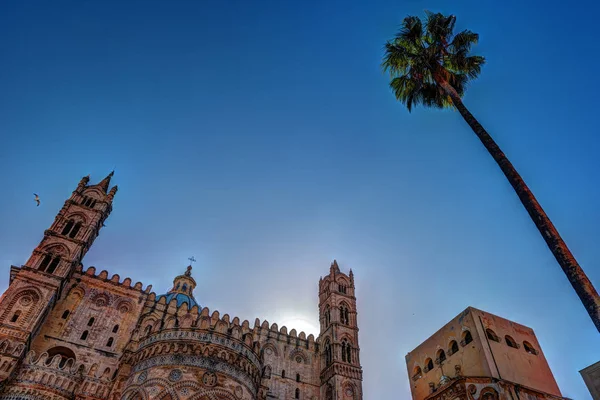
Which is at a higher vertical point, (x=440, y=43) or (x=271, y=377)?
(x=440, y=43)

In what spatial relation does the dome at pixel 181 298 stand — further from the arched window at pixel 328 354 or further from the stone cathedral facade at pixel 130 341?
the arched window at pixel 328 354

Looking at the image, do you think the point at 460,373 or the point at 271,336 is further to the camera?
the point at 271,336

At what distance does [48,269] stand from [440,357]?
99.4 ft

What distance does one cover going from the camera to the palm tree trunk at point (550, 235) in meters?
9.74

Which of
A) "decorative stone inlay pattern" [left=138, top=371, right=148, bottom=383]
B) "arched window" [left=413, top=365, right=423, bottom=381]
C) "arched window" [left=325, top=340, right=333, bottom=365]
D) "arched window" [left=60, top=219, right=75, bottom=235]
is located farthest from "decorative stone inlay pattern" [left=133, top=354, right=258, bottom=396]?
"arched window" [left=60, top=219, right=75, bottom=235]

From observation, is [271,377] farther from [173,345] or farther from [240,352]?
[173,345]

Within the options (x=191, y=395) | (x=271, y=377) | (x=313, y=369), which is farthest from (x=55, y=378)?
(x=313, y=369)

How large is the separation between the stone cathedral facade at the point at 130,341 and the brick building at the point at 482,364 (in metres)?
11.1

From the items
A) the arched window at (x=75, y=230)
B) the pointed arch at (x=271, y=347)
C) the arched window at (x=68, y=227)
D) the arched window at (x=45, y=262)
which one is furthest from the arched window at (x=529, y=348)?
the arched window at (x=68, y=227)

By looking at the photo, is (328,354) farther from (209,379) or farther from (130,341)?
(209,379)

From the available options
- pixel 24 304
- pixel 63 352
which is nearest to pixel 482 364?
pixel 63 352

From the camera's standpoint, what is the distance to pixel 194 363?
22922 millimetres

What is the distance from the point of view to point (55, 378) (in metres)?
25.9

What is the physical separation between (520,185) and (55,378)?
2902 cm
